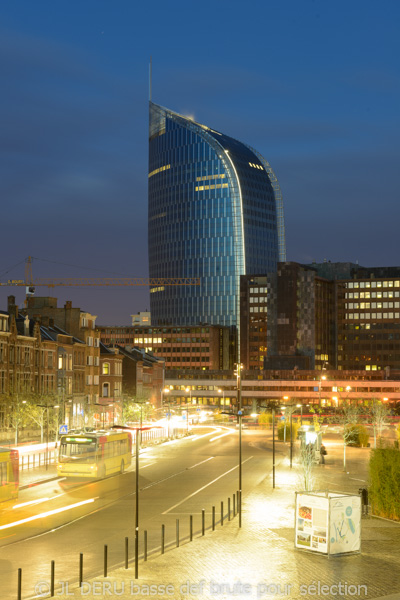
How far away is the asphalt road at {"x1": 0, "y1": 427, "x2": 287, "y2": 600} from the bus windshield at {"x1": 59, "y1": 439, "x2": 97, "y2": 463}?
1.61 m

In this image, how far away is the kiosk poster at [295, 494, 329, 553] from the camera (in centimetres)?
3166

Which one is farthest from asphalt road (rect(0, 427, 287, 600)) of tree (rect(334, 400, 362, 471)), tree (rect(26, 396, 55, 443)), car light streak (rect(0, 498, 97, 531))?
tree (rect(26, 396, 55, 443))

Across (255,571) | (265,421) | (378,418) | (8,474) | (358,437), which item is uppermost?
(8,474)

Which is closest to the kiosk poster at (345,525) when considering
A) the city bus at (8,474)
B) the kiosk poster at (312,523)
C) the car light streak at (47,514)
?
the kiosk poster at (312,523)

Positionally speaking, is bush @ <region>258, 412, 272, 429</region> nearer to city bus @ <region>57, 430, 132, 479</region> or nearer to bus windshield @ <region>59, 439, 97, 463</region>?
city bus @ <region>57, 430, 132, 479</region>

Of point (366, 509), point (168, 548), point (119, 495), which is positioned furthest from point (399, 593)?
point (119, 495)

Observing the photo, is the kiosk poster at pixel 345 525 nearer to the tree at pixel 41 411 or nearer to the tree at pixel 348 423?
the tree at pixel 348 423

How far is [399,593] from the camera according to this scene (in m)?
25.4

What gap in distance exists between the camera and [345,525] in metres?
32.0

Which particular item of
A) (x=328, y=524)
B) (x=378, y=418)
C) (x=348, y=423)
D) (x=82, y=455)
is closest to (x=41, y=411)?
(x=82, y=455)

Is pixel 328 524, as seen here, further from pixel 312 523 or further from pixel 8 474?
pixel 8 474

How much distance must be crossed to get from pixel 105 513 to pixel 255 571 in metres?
14.6

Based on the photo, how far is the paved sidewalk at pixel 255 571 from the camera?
82.3 ft

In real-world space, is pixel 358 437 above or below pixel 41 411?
below
